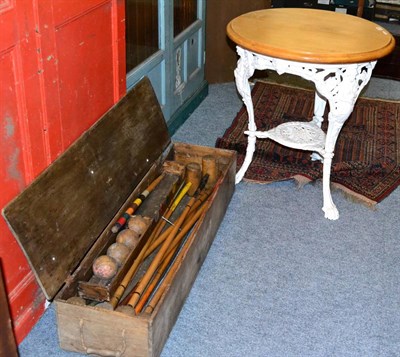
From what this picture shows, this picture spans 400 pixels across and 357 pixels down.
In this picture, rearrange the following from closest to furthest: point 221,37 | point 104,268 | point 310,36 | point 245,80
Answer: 1. point 104,268
2. point 310,36
3. point 245,80
4. point 221,37

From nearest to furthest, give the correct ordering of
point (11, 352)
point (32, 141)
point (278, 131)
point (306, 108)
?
point (11, 352) → point (32, 141) → point (278, 131) → point (306, 108)

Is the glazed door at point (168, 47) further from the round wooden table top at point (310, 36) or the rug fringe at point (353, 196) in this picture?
the rug fringe at point (353, 196)

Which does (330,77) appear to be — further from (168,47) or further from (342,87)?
(168,47)

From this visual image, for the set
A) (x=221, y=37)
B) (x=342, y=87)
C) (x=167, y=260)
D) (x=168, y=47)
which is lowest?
(x=167, y=260)

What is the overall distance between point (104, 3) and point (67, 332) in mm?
1301

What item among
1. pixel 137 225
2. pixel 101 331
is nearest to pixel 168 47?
pixel 137 225

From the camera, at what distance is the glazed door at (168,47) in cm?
325

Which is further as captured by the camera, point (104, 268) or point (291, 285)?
point (291, 285)

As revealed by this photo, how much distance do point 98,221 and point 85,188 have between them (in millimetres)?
151

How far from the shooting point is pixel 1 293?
1674 mm

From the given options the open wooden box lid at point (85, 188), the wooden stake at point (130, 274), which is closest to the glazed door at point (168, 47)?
the open wooden box lid at point (85, 188)

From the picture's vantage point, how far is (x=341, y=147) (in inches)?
149

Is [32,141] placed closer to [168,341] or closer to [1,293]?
[1,293]

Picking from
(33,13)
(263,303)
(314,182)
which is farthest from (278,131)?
(33,13)
